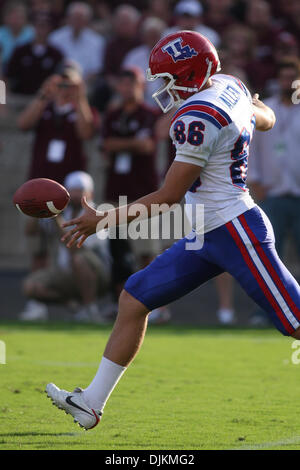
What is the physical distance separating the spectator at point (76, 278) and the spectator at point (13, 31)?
3.28 meters

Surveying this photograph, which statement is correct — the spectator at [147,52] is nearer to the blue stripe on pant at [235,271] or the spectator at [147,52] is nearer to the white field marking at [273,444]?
the blue stripe on pant at [235,271]

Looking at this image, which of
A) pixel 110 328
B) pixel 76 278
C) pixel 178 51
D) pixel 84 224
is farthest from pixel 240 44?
pixel 84 224

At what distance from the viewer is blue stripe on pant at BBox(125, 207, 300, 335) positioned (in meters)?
4.39

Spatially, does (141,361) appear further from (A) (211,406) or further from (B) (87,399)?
(B) (87,399)

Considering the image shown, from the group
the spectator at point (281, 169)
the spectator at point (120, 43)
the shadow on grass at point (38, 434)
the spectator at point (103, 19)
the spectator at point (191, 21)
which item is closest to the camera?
the shadow on grass at point (38, 434)

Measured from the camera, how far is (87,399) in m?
4.51

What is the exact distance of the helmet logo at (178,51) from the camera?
4461 mm

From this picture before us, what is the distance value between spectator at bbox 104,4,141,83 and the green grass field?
410cm

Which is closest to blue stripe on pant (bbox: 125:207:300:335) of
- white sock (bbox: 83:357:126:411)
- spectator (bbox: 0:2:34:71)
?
white sock (bbox: 83:357:126:411)

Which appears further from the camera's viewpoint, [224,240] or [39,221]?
[39,221]

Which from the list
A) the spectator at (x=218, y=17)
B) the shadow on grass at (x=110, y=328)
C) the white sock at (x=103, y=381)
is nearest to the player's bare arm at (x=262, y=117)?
the white sock at (x=103, y=381)
